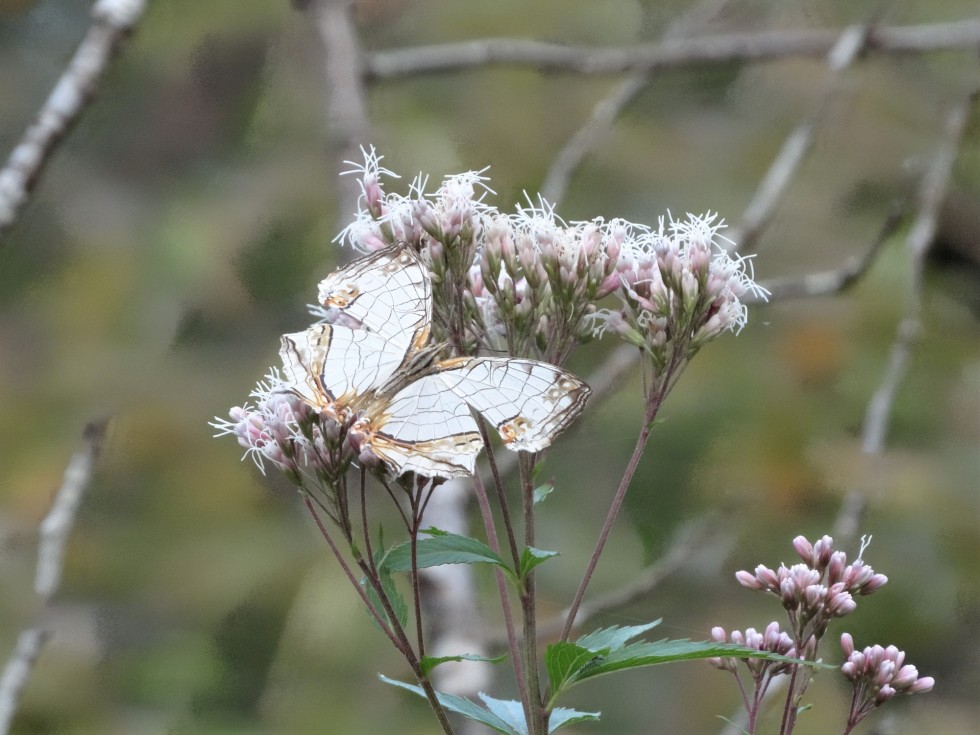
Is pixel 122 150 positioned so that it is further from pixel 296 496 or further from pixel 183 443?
pixel 296 496

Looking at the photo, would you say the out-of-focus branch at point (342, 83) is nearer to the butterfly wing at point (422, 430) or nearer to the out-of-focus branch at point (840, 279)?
the out-of-focus branch at point (840, 279)

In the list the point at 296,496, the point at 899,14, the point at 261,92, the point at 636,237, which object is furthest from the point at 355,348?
→ the point at 899,14

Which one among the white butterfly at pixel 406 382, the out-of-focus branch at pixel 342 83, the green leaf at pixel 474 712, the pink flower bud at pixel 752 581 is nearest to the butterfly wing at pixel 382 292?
the white butterfly at pixel 406 382

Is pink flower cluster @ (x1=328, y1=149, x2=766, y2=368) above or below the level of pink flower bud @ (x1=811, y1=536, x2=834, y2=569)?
above

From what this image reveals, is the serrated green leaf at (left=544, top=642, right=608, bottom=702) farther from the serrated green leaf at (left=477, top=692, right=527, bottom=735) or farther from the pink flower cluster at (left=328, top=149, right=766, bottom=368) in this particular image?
the pink flower cluster at (left=328, top=149, right=766, bottom=368)

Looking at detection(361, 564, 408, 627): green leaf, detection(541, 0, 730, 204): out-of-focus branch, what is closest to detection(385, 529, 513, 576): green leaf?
detection(361, 564, 408, 627): green leaf

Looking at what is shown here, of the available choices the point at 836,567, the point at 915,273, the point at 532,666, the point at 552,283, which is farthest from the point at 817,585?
the point at 915,273

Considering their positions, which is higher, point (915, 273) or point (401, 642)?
point (915, 273)

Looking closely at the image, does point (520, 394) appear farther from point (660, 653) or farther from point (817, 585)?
point (817, 585)
